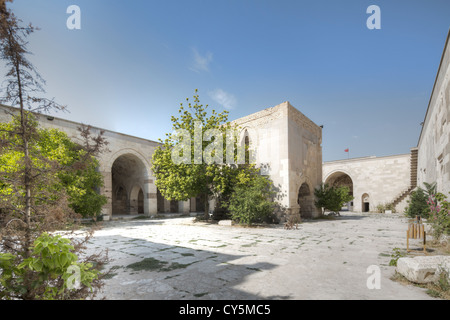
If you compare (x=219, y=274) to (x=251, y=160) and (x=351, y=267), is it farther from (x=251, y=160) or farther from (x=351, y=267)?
(x=251, y=160)

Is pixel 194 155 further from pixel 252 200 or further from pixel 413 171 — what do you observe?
pixel 413 171

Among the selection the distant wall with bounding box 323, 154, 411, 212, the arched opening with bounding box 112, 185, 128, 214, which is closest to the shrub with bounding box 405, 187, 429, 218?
the distant wall with bounding box 323, 154, 411, 212

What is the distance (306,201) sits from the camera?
49.1 feet

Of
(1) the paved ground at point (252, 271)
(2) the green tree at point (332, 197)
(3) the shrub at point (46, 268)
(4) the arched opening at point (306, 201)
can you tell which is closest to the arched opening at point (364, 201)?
(2) the green tree at point (332, 197)

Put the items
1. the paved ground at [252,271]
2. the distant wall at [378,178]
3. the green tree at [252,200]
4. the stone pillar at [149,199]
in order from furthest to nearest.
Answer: the distant wall at [378,178]
the stone pillar at [149,199]
the green tree at [252,200]
the paved ground at [252,271]

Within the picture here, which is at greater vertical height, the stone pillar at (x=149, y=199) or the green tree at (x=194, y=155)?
the green tree at (x=194, y=155)

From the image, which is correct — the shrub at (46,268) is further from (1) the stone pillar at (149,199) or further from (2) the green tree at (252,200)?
(1) the stone pillar at (149,199)

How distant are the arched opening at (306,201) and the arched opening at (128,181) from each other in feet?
40.5

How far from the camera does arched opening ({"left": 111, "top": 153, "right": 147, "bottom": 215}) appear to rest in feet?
62.2

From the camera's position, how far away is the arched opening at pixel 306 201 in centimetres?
1478

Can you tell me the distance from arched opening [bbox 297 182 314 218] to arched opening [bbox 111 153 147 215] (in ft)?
40.5

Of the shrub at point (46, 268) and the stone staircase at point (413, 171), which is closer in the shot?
the shrub at point (46, 268)
